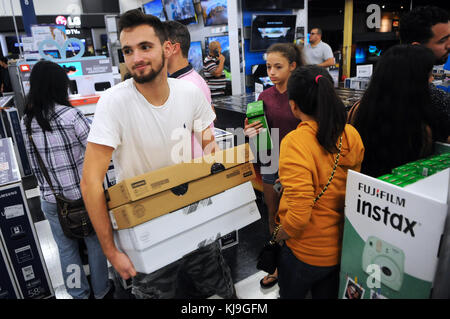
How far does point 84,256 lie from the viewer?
2883 millimetres

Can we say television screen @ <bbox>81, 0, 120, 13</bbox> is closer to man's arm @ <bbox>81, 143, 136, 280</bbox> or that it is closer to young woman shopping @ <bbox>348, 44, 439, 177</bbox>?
man's arm @ <bbox>81, 143, 136, 280</bbox>

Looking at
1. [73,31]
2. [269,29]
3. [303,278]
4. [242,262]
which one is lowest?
[242,262]

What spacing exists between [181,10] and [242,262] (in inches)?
279

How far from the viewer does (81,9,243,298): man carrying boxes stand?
125 centimetres

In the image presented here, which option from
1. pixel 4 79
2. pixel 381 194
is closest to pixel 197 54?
pixel 4 79

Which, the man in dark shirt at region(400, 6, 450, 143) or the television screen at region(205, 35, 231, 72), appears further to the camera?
the television screen at region(205, 35, 231, 72)

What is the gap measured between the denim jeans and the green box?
827 millimetres

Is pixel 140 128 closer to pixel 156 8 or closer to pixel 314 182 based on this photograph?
pixel 314 182

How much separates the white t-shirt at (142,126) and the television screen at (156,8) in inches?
325

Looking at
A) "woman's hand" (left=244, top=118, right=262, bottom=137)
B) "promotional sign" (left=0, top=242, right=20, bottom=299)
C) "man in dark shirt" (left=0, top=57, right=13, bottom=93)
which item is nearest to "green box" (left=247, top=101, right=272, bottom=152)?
"woman's hand" (left=244, top=118, right=262, bottom=137)

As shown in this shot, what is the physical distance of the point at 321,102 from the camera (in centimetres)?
128

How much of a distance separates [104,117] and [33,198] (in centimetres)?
368

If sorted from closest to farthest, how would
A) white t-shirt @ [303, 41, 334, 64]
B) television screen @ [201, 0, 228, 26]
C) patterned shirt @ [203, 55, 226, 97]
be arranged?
patterned shirt @ [203, 55, 226, 97]
white t-shirt @ [303, 41, 334, 64]
television screen @ [201, 0, 228, 26]
